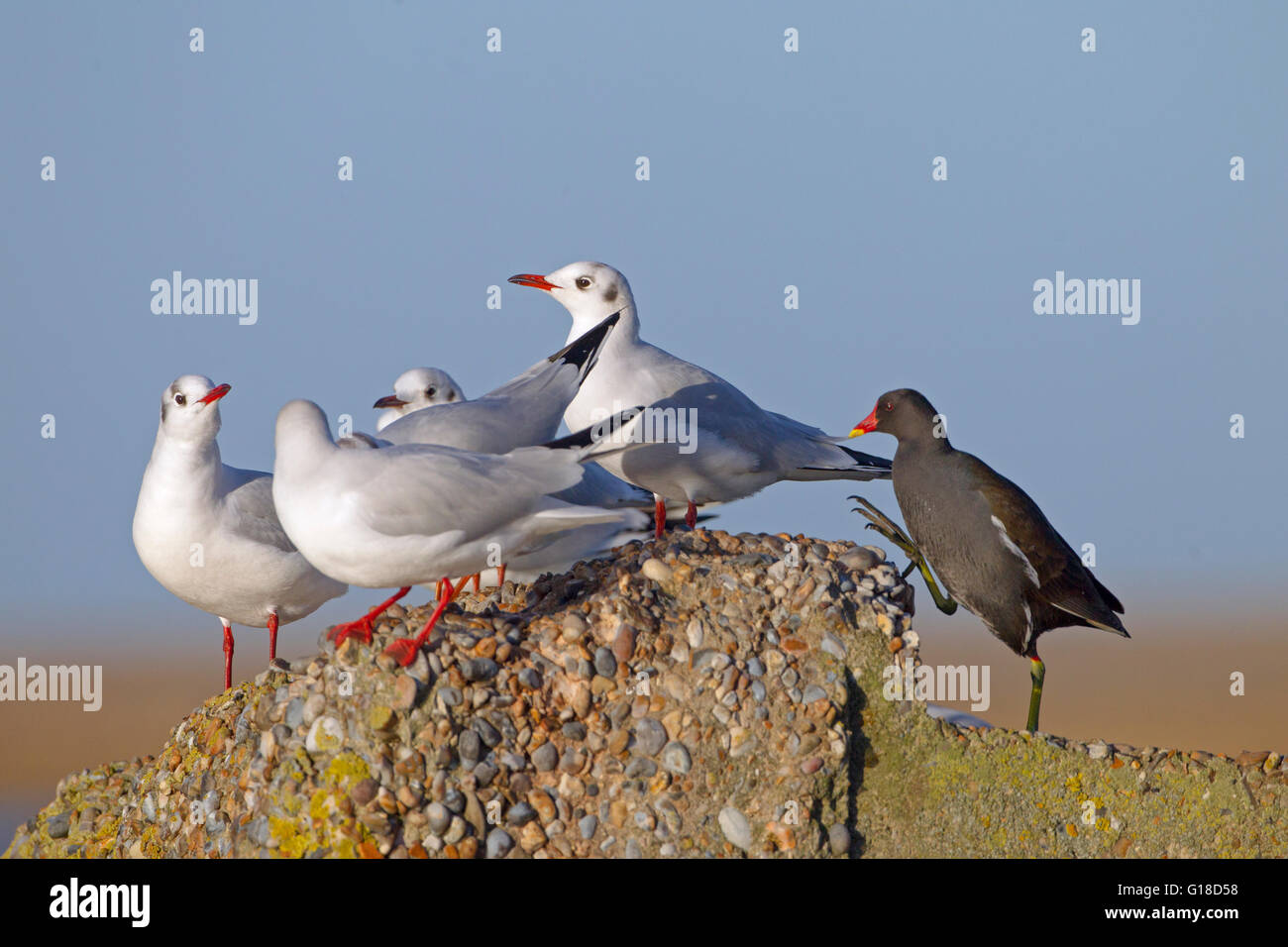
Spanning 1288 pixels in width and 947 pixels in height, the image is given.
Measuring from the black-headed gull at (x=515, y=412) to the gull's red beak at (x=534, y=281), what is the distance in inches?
39.2

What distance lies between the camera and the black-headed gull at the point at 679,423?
30.4 feet

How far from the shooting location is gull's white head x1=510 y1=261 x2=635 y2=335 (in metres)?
9.78

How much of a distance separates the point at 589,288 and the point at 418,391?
165 centimetres

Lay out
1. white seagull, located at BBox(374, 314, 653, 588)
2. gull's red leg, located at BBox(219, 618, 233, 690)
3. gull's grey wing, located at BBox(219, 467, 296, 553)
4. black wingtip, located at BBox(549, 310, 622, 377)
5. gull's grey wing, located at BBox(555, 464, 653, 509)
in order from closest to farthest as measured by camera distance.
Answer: white seagull, located at BBox(374, 314, 653, 588) < gull's grey wing, located at BBox(555, 464, 653, 509) < black wingtip, located at BBox(549, 310, 622, 377) < gull's grey wing, located at BBox(219, 467, 296, 553) < gull's red leg, located at BBox(219, 618, 233, 690)

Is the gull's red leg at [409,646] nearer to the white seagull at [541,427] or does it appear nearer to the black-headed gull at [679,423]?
the white seagull at [541,427]

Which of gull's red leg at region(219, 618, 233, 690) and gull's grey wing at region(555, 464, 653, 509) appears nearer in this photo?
gull's grey wing at region(555, 464, 653, 509)

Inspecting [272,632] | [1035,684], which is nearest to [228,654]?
[272,632]

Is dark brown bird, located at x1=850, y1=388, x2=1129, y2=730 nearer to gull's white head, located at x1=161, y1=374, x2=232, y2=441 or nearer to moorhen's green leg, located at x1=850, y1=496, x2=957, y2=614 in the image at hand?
moorhen's green leg, located at x1=850, y1=496, x2=957, y2=614

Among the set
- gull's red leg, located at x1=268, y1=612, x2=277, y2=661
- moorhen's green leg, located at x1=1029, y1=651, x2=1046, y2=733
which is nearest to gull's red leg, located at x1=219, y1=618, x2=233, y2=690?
gull's red leg, located at x1=268, y1=612, x2=277, y2=661

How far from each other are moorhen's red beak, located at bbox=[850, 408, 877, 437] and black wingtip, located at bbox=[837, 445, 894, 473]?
1.16 m

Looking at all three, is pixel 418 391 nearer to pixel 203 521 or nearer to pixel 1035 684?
pixel 203 521

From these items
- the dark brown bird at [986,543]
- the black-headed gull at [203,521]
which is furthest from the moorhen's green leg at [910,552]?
the black-headed gull at [203,521]

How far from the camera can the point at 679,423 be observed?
9250mm

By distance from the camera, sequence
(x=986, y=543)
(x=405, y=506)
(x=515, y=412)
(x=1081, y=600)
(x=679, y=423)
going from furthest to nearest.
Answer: (x=679, y=423), (x=515, y=412), (x=1081, y=600), (x=986, y=543), (x=405, y=506)
